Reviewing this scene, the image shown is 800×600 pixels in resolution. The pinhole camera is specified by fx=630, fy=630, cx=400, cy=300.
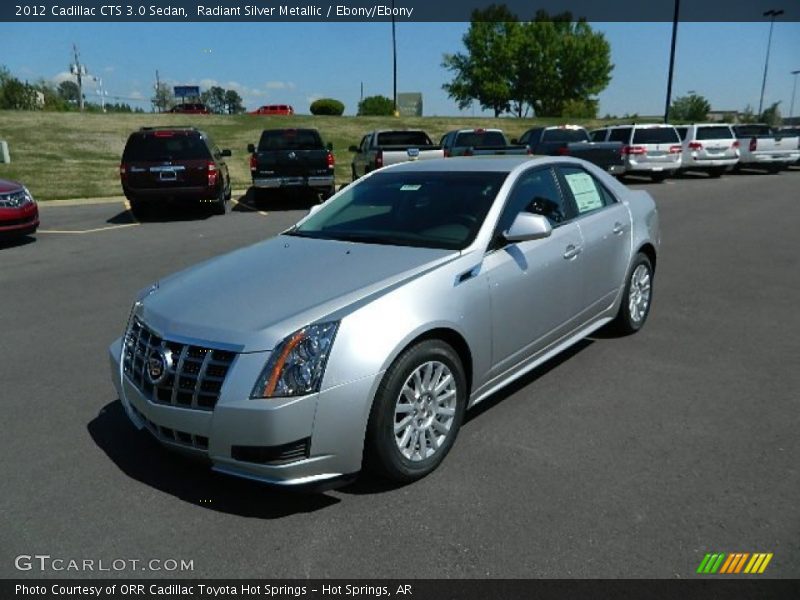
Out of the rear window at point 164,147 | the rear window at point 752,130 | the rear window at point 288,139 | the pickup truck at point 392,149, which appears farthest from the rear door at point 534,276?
the rear window at point 752,130

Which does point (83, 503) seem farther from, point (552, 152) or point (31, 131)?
point (31, 131)

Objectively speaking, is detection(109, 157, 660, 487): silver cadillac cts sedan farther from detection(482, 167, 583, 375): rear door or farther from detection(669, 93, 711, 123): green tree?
detection(669, 93, 711, 123): green tree

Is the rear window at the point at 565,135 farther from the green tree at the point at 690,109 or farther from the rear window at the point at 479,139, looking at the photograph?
the green tree at the point at 690,109

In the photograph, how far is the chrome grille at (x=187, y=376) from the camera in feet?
9.17

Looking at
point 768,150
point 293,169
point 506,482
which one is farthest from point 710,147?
point 506,482

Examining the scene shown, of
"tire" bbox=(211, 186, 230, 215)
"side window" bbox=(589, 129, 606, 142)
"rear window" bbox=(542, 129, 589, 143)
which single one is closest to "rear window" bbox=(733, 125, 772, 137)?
"side window" bbox=(589, 129, 606, 142)

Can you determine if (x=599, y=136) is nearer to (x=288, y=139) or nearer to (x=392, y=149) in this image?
(x=392, y=149)

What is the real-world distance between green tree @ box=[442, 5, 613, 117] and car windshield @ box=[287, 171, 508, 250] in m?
76.5

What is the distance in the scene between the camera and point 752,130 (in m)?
24.7

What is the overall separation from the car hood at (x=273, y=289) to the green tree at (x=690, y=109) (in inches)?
3231

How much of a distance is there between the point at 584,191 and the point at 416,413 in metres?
2.57

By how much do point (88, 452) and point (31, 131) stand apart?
32841 mm

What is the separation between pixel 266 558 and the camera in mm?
2670

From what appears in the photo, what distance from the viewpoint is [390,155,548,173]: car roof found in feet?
14.2
